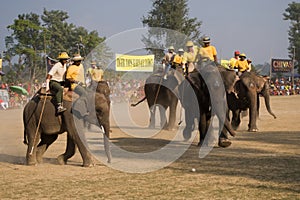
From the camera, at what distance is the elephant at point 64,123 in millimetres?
10328

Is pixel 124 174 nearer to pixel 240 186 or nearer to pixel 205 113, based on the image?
pixel 240 186

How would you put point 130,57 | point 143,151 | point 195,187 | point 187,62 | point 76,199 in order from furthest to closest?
point 130,57
point 187,62
point 143,151
point 195,187
point 76,199

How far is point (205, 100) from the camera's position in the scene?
13.0 metres

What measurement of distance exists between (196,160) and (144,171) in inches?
60.7

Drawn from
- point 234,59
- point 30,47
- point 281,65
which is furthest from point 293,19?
point 234,59

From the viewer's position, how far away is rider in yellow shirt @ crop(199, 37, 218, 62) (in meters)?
13.5

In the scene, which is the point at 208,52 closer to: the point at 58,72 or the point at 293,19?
Answer: the point at 58,72

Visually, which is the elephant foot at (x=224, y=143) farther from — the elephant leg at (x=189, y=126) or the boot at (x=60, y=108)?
the boot at (x=60, y=108)

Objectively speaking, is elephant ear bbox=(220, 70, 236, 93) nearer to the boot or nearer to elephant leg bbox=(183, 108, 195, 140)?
elephant leg bbox=(183, 108, 195, 140)

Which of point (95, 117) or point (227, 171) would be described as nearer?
point (227, 171)

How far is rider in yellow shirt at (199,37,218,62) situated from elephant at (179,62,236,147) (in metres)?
0.25

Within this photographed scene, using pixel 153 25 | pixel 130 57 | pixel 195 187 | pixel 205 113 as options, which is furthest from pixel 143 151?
pixel 153 25

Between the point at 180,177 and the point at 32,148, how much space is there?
11.8 feet

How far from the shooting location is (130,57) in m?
42.7
